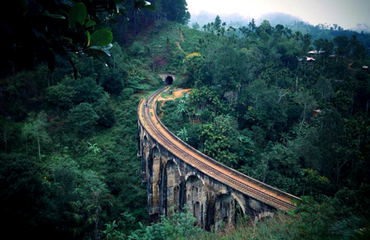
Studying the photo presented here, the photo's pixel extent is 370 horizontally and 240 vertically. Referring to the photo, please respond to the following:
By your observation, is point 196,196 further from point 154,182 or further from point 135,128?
point 135,128

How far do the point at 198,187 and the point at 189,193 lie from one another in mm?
1497

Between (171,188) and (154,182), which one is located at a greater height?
(171,188)

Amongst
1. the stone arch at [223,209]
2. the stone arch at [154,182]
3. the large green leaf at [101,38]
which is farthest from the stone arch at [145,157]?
the large green leaf at [101,38]

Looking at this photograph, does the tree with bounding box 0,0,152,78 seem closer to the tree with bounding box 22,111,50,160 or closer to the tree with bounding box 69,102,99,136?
the tree with bounding box 22,111,50,160

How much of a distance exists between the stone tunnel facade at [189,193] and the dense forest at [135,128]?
2725 millimetres

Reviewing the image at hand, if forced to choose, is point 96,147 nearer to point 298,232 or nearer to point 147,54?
point 298,232

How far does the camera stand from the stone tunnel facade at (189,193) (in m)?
17.5

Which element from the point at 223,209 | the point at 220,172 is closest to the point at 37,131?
the point at 220,172

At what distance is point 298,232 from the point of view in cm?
643

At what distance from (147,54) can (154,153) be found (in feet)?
120

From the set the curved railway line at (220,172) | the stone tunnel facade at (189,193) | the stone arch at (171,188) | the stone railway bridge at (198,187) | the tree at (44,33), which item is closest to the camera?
the tree at (44,33)

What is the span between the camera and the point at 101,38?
2.49 metres

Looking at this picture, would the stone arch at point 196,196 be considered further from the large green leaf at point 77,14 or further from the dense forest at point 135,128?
the large green leaf at point 77,14

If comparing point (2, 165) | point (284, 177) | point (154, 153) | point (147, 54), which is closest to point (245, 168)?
point (284, 177)
